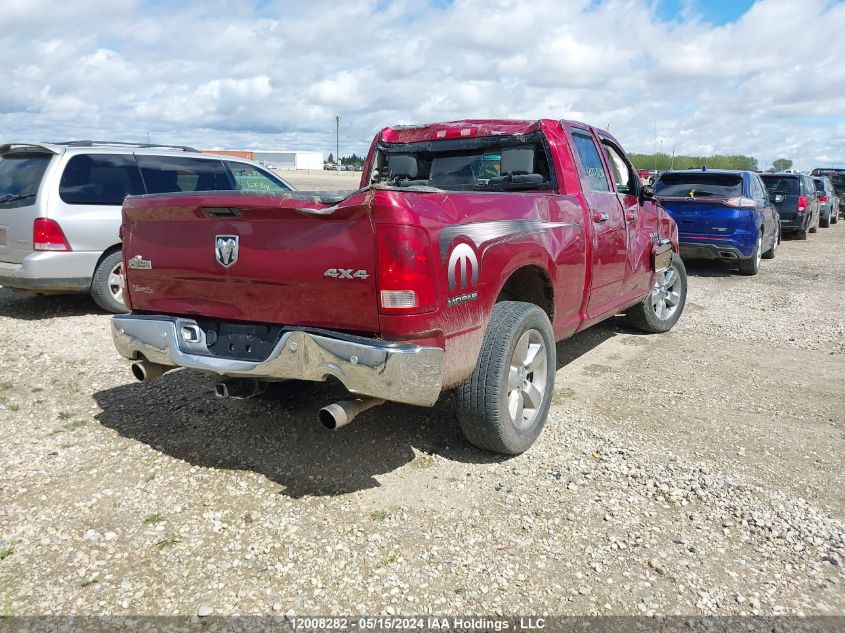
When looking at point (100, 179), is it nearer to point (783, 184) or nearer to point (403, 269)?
point (403, 269)

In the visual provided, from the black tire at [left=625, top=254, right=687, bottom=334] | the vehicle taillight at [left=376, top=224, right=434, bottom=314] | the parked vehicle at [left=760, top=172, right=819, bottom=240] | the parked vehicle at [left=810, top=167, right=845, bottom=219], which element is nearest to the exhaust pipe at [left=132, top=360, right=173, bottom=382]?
the vehicle taillight at [left=376, top=224, right=434, bottom=314]

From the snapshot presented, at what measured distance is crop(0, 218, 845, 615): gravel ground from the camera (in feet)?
8.98

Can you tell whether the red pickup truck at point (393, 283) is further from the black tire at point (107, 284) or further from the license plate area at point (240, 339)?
the black tire at point (107, 284)

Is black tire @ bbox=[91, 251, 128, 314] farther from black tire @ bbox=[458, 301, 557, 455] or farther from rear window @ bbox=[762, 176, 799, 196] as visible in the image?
rear window @ bbox=[762, 176, 799, 196]

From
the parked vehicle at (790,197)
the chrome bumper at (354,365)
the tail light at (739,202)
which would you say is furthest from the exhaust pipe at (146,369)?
the parked vehicle at (790,197)

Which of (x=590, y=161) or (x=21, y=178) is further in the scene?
(x=21, y=178)

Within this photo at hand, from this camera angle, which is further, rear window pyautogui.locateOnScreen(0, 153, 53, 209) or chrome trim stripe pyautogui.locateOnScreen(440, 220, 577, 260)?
rear window pyautogui.locateOnScreen(0, 153, 53, 209)

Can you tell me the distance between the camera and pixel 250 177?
8.59 meters

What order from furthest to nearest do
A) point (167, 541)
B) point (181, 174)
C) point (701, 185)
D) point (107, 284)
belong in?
point (701, 185), point (181, 174), point (107, 284), point (167, 541)

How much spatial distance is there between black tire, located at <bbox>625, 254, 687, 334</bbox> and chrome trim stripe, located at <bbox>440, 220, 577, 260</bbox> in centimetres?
293

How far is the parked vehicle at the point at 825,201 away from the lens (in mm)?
20211

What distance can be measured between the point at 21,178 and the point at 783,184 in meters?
16.0

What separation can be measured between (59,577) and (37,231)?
4895 millimetres

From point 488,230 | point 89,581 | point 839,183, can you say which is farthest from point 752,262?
point 839,183
